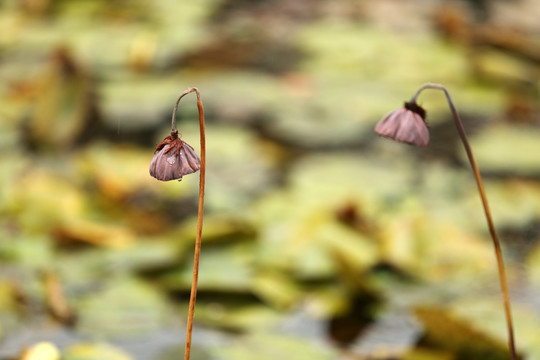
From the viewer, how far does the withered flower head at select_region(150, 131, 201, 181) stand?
945 mm

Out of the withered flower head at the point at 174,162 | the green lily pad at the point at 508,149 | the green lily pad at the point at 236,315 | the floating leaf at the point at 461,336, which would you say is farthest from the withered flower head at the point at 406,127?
the green lily pad at the point at 508,149

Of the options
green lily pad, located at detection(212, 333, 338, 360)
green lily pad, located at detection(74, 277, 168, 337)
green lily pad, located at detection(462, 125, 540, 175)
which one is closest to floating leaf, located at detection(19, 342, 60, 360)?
green lily pad, located at detection(74, 277, 168, 337)

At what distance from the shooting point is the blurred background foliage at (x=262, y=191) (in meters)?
1.62

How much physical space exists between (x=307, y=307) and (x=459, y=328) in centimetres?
43

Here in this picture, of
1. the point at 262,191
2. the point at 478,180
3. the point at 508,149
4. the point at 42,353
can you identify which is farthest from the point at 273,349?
the point at 508,149

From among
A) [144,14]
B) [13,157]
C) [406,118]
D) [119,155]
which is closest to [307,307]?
[406,118]

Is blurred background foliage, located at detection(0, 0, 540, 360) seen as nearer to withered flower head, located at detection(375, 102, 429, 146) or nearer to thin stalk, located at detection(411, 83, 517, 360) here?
thin stalk, located at detection(411, 83, 517, 360)

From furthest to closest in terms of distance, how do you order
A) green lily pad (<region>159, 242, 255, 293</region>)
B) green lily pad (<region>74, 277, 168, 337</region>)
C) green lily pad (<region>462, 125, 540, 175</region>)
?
1. green lily pad (<region>462, 125, 540, 175</region>)
2. green lily pad (<region>159, 242, 255, 293</region>)
3. green lily pad (<region>74, 277, 168, 337</region>)

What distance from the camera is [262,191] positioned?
7.88ft

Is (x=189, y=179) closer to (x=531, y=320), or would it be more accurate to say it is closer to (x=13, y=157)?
(x=13, y=157)

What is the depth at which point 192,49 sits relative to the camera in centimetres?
377

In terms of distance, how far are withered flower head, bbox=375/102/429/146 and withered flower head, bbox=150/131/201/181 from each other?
0.30 metres

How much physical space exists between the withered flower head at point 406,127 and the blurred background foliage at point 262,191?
0.52 metres

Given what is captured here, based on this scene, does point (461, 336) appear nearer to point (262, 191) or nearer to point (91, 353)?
point (91, 353)
